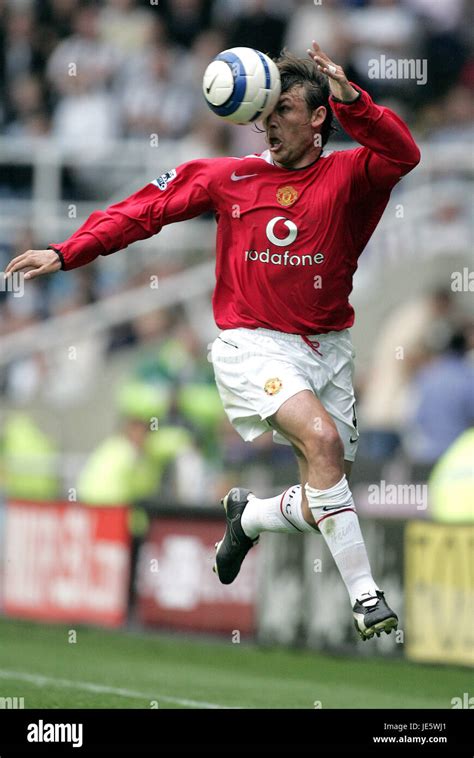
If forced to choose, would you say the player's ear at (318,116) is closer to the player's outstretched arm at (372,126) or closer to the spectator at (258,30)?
the player's outstretched arm at (372,126)

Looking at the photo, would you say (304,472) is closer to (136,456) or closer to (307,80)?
(307,80)

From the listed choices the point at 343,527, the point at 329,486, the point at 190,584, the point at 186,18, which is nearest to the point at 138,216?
the point at 329,486

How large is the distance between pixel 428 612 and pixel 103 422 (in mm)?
6486

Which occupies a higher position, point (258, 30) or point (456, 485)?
point (258, 30)

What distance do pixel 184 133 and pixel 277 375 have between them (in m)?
11.2

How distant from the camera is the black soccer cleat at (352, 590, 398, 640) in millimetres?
7492

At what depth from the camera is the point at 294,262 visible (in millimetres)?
8109

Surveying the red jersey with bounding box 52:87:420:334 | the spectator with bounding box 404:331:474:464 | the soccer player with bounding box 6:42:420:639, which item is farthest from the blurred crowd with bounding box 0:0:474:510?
the red jersey with bounding box 52:87:420:334

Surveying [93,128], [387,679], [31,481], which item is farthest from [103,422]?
[387,679]

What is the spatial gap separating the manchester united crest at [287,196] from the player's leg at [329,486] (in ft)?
3.19

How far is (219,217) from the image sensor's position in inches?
329

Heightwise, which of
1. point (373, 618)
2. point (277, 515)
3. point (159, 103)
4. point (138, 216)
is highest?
point (159, 103)

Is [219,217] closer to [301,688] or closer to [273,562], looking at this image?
[301,688]

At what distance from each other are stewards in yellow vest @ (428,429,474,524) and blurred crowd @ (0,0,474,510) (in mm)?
1018
